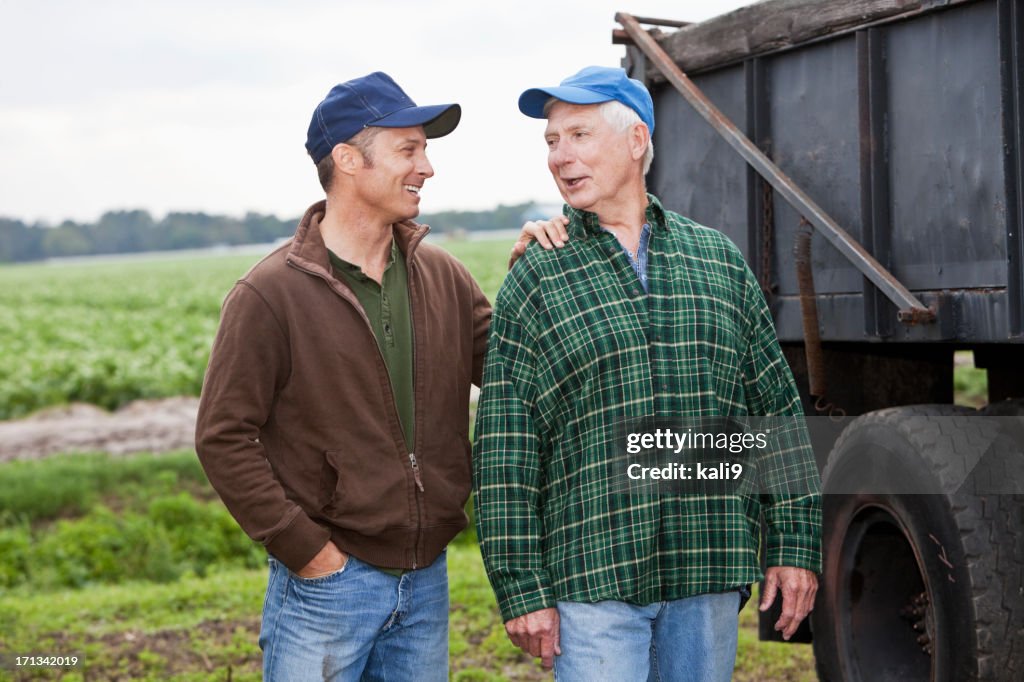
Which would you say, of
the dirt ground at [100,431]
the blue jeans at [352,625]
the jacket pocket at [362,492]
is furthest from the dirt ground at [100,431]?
the jacket pocket at [362,492]

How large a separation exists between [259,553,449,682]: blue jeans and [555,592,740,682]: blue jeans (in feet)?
1.30

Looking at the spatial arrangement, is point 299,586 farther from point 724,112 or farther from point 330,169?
point 724,112

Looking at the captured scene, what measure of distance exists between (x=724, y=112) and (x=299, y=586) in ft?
8.27

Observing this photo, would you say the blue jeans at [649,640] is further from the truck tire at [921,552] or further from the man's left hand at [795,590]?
the truck tire at [921,552]

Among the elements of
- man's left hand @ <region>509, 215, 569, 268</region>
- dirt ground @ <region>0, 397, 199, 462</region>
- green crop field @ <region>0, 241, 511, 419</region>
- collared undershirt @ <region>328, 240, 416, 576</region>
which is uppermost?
man's left hand @ <region>509, 215, 569, 268</region>

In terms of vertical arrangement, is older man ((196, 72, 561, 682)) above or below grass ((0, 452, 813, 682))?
above

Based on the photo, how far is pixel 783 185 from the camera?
3914mm

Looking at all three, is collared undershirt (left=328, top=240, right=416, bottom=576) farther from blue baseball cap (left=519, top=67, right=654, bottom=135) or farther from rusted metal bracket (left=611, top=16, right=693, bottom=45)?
rusted metal bracket (left=611, top=16, right=693, bottom=45)

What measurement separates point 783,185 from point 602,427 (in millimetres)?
1495

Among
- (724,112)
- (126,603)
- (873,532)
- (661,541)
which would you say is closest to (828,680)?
(873,532)

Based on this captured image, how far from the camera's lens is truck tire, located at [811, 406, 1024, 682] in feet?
10.7

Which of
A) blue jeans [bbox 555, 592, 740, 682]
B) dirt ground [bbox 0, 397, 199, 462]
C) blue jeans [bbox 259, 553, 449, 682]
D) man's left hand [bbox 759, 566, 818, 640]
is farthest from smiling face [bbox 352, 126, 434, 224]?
dirt ground [bbox 0, 397, 199, 462]

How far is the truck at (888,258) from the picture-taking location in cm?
325

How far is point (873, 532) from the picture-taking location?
3.97 m
